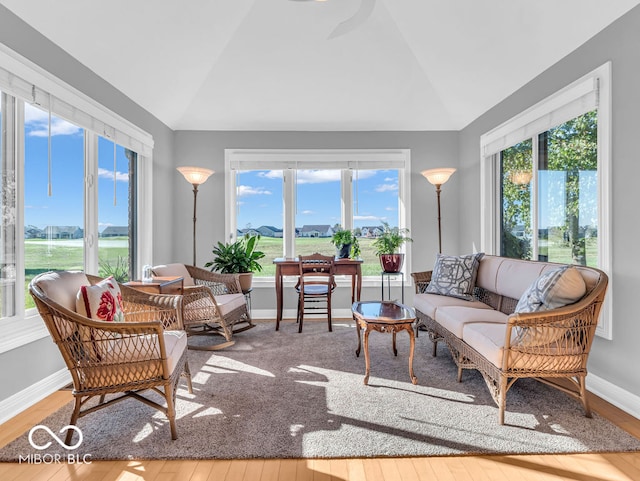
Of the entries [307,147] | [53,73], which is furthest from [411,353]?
[53,73]

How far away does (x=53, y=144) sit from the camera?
112 inches

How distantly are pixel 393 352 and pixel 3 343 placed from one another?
9.56 feet

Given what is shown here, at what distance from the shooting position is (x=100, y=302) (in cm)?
220

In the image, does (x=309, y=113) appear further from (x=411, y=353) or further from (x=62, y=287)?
Answer: (x=62, y=287)

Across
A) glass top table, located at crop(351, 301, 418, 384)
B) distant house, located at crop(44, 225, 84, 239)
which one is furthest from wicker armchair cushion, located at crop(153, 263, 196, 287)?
glass top table, located at crop(351, 301, 418, 384)

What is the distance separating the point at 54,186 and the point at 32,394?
1.56m

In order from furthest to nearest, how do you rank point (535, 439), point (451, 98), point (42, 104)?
point (451, 98) < point (42, 104) < point (535, 439)

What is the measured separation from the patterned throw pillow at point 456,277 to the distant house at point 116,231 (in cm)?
328

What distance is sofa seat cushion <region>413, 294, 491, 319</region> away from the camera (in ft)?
10.7

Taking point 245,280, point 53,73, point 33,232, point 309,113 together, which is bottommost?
Result: point 245,280

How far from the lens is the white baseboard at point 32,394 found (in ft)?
7.44

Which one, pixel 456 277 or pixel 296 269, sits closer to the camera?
pixel 456 277

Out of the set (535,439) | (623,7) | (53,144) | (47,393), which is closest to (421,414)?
(535,439)

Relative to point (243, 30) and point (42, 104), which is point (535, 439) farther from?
point (243, 30)
